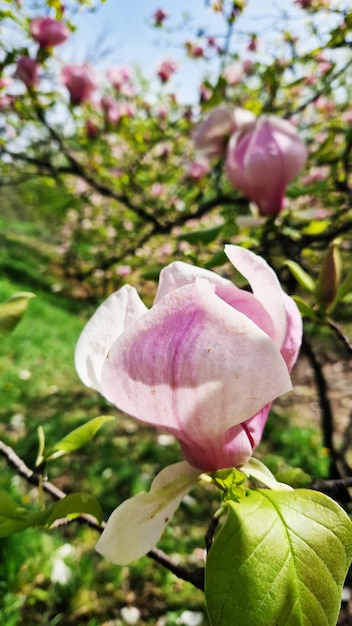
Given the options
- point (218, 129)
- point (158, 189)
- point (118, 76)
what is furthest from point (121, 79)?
point (218, 129)

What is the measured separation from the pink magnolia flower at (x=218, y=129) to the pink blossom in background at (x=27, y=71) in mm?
899

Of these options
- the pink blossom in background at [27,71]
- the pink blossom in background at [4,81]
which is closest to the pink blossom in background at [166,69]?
the pink blossom in background at [4,81]

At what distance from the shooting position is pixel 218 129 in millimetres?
1103

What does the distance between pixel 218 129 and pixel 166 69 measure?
8.54 feet

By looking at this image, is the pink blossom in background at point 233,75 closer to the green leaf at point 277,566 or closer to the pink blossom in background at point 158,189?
the pink blossom in background at point 158,189

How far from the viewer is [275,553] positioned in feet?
0.96

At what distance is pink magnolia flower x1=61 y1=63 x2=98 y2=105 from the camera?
1946 millimetres

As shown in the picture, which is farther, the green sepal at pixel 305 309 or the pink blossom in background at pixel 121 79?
the pink blossom in background at pixel 121 79

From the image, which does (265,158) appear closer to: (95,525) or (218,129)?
(218,129)

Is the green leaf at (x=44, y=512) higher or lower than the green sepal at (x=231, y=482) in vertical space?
lower

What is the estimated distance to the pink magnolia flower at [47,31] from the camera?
169cm

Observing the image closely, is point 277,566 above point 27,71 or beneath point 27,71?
beneath

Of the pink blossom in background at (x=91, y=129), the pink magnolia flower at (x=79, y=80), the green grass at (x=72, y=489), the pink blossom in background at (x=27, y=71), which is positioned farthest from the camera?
the pink blossom in background at (x=91, y=129)

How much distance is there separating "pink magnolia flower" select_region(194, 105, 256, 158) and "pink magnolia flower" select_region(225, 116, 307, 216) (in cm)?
15
